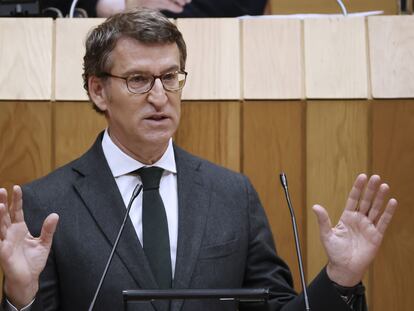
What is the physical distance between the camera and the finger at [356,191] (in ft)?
5.03

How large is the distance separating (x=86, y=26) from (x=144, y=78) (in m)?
0.52

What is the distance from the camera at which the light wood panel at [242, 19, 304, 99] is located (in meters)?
2.17

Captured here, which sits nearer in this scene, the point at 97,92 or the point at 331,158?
the point at 97,92

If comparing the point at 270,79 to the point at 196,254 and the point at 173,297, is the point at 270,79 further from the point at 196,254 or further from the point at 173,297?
the point at 173,297

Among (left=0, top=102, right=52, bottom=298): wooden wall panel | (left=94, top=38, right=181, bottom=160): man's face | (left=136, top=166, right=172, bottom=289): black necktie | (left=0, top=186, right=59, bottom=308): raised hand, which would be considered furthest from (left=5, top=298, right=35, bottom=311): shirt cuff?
(left=0, top=102, right=52, bottom=298): wooden wall panel

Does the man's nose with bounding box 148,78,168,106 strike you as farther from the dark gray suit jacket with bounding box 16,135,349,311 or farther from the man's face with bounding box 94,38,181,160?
the dark gray suit jacket with bounding box 16,135,349,311

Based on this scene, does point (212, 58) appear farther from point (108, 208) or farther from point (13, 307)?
point (13, 307)

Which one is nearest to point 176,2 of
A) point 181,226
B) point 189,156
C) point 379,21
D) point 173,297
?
point 379,21

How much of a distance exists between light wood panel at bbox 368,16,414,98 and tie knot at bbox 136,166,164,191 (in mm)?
643

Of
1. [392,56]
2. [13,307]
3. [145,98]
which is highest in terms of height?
[392,56]

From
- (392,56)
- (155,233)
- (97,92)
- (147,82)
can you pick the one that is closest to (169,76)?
(147,82)

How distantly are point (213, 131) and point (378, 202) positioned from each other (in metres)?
0.68

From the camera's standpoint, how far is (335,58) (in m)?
2.19

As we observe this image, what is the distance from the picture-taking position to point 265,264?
5.74ft
